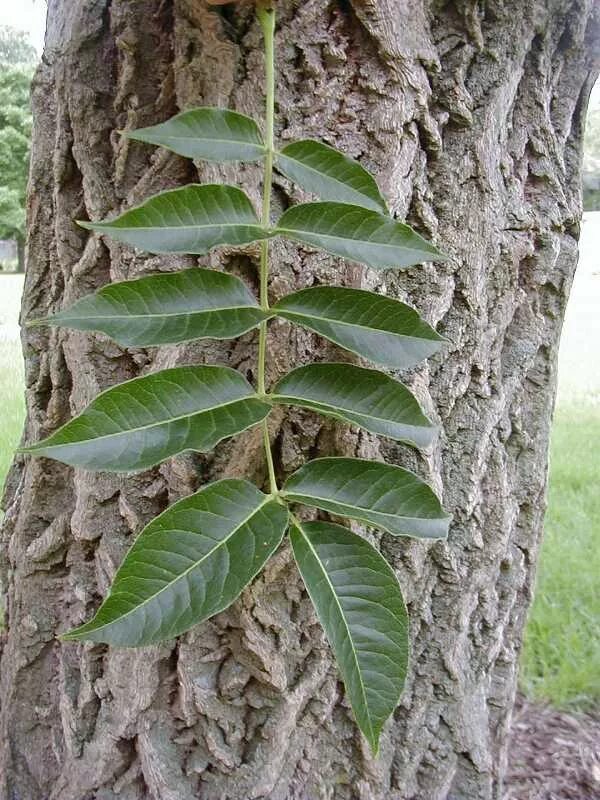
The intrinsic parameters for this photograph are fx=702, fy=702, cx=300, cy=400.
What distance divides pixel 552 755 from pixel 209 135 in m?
1.45

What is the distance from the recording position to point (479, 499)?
1.10 m

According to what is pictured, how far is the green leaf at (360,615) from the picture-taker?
2.30ft

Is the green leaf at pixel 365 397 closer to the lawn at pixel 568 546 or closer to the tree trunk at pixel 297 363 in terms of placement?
the tree trunk at pixel 297 363

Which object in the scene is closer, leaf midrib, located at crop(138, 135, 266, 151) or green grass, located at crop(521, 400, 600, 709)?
leaf midrib, located at crop(138, 135, 266, 151)

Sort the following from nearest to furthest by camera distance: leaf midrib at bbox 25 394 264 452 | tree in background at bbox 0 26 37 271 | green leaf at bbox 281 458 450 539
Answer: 1. leaf midrib at bbox 25 394 264 452
2. green leaf at bbox 281 458 450 539
3. tree in background at bbox 0 26 37 271

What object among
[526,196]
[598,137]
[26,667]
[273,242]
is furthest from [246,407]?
[598,137]

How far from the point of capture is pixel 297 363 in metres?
0.92

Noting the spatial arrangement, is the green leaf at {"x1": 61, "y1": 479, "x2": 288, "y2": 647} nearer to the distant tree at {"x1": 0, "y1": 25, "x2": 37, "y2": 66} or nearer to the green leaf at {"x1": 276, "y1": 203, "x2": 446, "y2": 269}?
the green leaf at {"x1": 276, "y1": 203, "x2": 446, "y2": 269}

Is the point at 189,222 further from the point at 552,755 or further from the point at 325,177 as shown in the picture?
the point at 552,755

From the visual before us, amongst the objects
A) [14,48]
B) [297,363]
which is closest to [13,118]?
[14,48]

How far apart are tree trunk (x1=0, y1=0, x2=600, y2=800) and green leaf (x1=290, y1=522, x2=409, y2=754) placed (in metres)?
0.20

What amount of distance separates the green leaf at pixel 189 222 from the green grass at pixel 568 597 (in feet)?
4.88

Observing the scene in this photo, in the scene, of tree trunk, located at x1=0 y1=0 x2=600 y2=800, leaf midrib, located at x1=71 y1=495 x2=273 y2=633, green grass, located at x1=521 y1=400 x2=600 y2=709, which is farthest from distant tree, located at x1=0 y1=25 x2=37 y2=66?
leaf midrib, located at x1=71 y1=495 x2=273 y2=633

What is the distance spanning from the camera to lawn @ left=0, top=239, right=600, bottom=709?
5.87 feet
